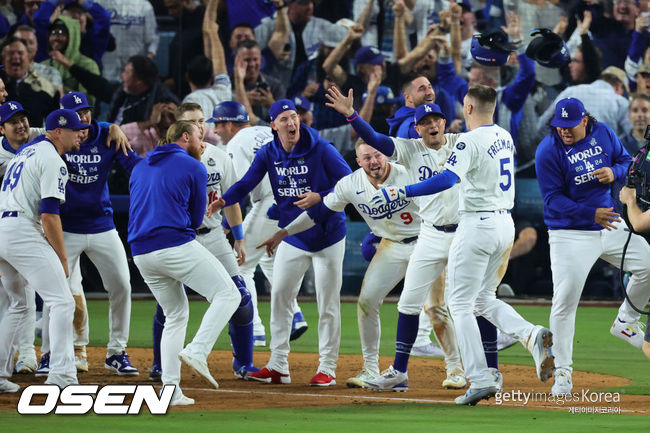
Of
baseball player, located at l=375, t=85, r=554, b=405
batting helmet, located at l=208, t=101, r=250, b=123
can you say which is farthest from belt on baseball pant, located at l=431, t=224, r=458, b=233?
batting helmet, located at l=208, t=101, r=250, b=123

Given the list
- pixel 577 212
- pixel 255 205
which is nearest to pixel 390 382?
pixel 577 212

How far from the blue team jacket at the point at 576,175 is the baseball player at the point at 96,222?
364 centimetres

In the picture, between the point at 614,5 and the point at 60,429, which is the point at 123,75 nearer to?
the point at 614,5

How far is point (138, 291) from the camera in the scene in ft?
57.9

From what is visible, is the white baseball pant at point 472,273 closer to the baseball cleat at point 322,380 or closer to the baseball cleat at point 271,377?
the baseball cleat at point 322,380

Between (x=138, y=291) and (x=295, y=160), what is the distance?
Answer: 9.60 metres

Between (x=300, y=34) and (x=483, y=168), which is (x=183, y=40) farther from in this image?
(x=483, y=168)

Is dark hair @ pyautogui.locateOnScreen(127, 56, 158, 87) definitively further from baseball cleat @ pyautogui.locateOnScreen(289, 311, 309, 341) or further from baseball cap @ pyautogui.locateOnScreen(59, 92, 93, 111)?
baseball cap @ pyautogui.locateOnScreen(59, 92, 93, 111)

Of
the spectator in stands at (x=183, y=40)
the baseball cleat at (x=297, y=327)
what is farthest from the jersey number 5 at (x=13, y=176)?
the spectator in stands at (x=183, y=40)

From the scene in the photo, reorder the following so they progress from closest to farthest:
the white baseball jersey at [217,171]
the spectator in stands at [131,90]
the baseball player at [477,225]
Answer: the baseball player at [477,225] → the white baseball jersey at [217,171] → the spectator in stands at [131,90]

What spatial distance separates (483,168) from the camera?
728cm

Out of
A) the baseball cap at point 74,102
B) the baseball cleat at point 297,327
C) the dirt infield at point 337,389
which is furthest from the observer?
the baseball cleat at point 297,327

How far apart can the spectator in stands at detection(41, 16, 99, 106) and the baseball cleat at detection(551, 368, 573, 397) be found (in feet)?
38.8

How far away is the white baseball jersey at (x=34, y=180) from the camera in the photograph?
7.54m
